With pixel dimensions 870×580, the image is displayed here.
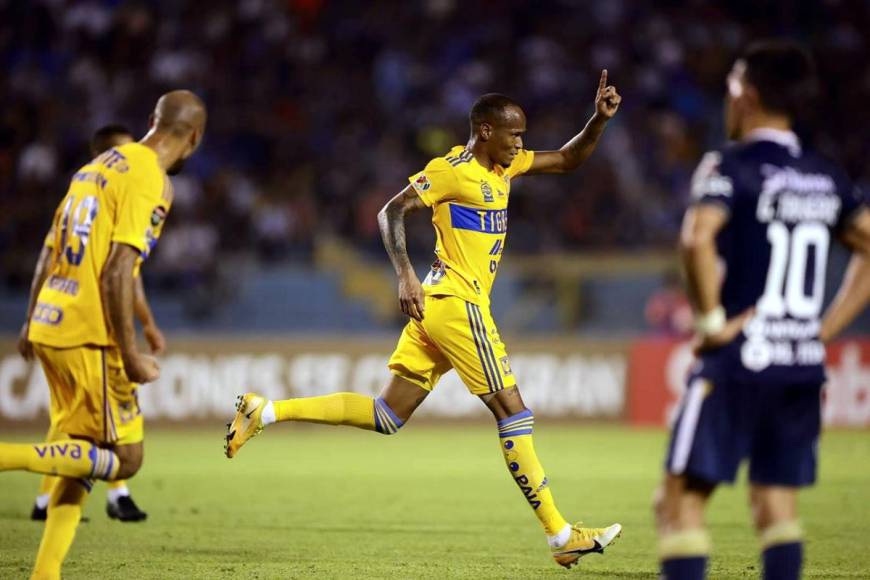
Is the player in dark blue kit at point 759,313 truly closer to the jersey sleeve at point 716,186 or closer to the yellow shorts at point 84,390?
the jersey sleeve at point 716,186

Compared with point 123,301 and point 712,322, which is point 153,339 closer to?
point 123,301

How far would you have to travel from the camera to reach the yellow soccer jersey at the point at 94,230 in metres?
5.83

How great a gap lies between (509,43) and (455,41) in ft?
3.10

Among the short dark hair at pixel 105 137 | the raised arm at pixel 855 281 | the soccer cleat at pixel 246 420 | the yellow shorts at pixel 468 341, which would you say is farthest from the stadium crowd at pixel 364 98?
the raised arm at pixel 855 281

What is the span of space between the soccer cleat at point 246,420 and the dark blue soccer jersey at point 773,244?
3643 millimetres

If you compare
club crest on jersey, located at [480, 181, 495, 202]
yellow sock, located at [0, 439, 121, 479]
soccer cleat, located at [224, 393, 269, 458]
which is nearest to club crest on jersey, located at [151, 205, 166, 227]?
yellow sock, located at [0, 439, 121, 479]

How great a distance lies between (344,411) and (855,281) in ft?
12.0

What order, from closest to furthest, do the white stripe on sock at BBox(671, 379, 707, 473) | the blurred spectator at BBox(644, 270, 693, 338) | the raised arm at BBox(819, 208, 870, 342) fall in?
the white stripe on sock at BBox(671, 379, 707, 473), the raised arm at BBox(819, 208, 870, 342), the blurred spectator at BBox(644, 270, 693, 338)

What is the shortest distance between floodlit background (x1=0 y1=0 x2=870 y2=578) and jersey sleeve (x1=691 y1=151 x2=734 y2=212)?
988 cm

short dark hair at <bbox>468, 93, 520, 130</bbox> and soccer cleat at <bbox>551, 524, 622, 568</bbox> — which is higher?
short dark hair at <bbox>468, 93, 520, 130</bbox>

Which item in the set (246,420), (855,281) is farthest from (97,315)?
(855,281)

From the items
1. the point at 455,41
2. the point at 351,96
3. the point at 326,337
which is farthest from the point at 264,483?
the point at 455,41

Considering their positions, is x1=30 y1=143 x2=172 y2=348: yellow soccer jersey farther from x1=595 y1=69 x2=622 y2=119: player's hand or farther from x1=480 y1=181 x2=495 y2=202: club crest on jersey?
x1=595 y1=69 x2=622 y2=119: player's hand

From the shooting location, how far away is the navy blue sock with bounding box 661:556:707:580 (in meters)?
4.61
